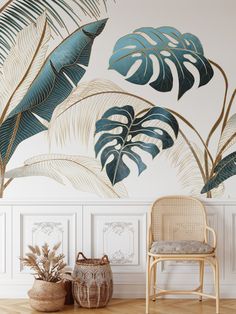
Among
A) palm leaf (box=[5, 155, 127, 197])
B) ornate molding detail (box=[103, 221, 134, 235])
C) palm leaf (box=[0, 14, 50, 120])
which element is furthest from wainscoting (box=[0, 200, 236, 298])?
palm leaf (box=[0, 14, 50, 120])

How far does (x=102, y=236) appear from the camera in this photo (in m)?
4.82

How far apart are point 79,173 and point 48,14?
1280 mm

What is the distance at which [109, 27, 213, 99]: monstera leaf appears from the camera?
4.83m

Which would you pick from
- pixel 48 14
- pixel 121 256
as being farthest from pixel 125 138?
pixel 48 14

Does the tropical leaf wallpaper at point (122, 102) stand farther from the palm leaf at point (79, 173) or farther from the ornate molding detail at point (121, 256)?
the ornate molding detail at point (121, 256)

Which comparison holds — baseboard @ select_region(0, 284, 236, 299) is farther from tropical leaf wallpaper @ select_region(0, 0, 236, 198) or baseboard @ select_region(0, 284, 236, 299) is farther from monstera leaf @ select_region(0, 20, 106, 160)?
monstera leaf @ select_region(0, 20, 106, 160)

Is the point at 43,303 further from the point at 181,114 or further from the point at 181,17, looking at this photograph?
the point at 181,17

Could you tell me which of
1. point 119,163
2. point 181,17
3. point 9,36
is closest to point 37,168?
point 119,163

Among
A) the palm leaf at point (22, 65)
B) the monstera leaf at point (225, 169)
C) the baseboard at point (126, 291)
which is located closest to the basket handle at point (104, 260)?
the baseboard at point (126, 291)

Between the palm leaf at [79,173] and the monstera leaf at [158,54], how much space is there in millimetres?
762

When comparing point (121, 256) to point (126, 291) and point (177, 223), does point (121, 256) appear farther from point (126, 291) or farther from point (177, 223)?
point (177, 223)

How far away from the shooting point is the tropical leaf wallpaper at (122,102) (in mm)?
4832

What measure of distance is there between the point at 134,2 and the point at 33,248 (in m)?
2.07

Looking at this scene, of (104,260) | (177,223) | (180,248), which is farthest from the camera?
(177,223)
